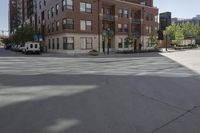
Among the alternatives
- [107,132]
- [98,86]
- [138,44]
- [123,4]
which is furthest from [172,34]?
[107,132]

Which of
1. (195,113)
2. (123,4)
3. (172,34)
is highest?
(123,4)

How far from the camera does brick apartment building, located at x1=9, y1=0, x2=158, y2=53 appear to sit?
47594 mm

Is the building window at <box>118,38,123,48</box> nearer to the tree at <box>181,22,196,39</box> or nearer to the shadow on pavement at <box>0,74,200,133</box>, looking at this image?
the tree at <box>181,22,196,39</box>

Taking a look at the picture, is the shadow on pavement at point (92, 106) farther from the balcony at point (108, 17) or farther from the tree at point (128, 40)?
the tree at point (128, 40)

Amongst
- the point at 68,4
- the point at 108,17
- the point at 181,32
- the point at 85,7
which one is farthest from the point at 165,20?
the point at 68,4

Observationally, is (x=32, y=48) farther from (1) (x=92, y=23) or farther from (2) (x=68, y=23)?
(1) (x=92, y=23)

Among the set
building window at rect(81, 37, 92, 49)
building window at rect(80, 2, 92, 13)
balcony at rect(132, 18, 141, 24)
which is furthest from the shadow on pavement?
balcony at rect(132, 18, 141, 24)

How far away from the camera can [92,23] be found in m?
50.6

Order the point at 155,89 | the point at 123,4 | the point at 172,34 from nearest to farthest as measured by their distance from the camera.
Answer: the point at 155,89, the point at 123,4, the point at 172,34

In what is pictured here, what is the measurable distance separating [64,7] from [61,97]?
40282mm

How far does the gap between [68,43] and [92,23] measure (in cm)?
616

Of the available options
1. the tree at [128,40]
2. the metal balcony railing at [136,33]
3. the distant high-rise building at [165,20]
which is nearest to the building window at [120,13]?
the tree at [128,40]

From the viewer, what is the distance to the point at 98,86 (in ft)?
37.4

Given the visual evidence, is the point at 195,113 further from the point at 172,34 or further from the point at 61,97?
the point at 172,34
